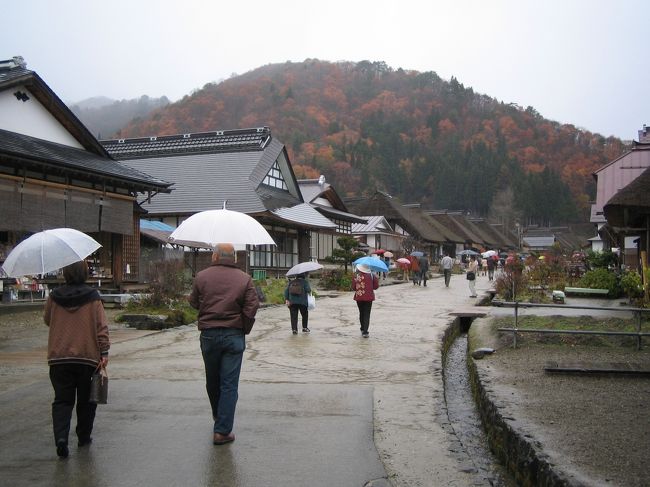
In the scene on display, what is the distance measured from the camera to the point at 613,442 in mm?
4152

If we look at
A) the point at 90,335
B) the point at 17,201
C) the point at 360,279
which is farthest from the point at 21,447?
the point at 17,201

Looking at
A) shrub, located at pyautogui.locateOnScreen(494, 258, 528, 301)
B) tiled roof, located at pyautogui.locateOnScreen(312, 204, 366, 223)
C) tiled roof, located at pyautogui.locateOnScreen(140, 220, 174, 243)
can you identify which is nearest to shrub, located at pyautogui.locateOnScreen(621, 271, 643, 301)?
shrub, located at pyautogui.locateOnScreen(494, 258, 528, 301)

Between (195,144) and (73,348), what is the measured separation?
94.4ft

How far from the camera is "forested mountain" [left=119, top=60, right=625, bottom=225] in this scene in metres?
70.3

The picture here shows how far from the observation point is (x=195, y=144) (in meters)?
32.0

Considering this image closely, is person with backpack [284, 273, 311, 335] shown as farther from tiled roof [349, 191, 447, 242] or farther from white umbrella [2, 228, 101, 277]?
tiled roof [349, 191, 447, 242]

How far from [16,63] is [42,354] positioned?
9519mm

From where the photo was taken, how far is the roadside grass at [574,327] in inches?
350

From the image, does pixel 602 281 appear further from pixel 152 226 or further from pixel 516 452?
pixel 152 226

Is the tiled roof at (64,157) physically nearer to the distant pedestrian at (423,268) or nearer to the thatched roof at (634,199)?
the thatched roof at (634,199)

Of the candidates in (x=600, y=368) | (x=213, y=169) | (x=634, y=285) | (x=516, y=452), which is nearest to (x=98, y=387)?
(x=516, y=452)

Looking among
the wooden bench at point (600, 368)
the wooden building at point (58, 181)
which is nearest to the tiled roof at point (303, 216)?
the wooden building at point (58, 181)

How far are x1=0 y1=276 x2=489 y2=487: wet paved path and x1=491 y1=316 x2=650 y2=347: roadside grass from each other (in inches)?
67.2

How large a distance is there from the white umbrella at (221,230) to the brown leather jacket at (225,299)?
2709mm
